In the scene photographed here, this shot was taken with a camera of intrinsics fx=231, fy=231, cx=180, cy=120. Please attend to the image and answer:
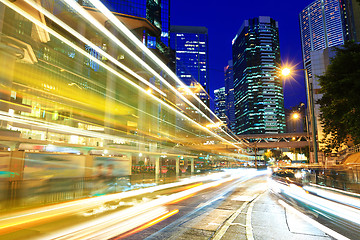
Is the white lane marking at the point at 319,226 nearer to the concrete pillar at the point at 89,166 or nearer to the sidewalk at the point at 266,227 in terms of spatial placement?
the sidewalk at the point at 266,227

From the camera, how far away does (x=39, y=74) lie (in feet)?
154

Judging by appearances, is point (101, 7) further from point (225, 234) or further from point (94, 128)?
point (94, 128)

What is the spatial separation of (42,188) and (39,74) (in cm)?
4377

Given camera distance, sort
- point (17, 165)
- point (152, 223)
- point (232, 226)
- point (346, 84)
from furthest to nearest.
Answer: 1. point (346, 84)
2. point (17, 165)
3. point (152, 223)
4. point (232, 226)

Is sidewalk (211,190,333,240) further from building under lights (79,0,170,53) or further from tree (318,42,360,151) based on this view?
building under lights (79,0,170,53)

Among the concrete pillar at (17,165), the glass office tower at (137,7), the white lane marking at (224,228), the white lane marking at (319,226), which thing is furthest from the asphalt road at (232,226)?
the glass office tower at (137,7)

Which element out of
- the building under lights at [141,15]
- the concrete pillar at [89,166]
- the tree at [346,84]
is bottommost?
the concrete pillar at [89,166]

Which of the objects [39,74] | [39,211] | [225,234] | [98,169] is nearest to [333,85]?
[225,234]

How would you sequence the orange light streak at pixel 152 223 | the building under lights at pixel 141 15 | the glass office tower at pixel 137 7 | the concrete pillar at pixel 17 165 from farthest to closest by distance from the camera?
1. the building under lights at pixel 141 15
2. the glass office tower at pixel 137 7
3. the concrete pillar at pixel 17 165
4. the orange light streak at pixel 152 223

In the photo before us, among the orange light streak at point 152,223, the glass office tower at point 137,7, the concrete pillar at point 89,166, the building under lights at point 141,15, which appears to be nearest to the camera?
the orange light streak at point 152,223

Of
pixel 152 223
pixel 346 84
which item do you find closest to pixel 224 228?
pixel 152 223

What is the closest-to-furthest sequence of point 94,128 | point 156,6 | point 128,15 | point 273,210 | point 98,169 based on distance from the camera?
point 273,210, point 98,169, point 94,128, point 128,15, point 156,6

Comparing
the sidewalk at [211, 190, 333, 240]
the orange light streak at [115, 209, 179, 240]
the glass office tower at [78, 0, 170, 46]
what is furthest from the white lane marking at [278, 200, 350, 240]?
the glass office tower at [78, 0, 170, 46]

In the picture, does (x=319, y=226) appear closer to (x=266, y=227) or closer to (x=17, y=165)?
Result: (x=266, y=227)
